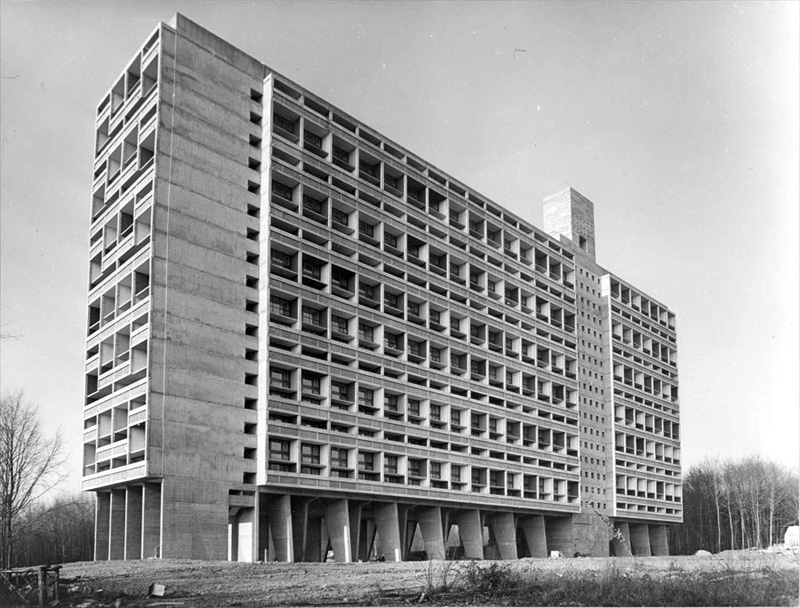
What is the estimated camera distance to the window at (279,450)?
44750mm

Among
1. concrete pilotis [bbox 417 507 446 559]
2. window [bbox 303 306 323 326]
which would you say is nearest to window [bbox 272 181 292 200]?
window [bbox 303 306 323 326]

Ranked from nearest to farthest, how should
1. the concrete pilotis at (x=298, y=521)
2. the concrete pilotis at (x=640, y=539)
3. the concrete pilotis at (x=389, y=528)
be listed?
the concrete pilotis at (x=298, y=521), the concrete pilotis at (x=389, y=528), the concrete pilotis at (x=640, y=539)

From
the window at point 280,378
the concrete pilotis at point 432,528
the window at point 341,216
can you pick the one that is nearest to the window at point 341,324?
the window at point 280,378

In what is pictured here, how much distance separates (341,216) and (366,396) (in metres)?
11.2

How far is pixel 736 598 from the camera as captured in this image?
803 inches

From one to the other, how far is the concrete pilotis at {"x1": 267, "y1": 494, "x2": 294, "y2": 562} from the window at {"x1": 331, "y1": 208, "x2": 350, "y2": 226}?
17.3 m

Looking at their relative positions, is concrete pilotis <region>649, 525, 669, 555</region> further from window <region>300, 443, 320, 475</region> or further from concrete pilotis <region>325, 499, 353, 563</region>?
window <region>300, 443, 320, 475</region>

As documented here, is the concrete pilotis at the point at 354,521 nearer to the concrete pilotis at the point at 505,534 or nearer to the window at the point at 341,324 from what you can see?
the window at the point at 341,324

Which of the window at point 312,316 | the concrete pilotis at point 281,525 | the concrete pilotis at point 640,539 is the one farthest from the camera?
the concrete pilotis at point 640,539

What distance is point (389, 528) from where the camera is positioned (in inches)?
2056

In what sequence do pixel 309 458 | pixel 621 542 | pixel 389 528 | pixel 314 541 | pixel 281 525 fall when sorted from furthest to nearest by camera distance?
pixel 621 542
pixel 314 541
pixel 389 528
pixel 309 458
pixel 281 525

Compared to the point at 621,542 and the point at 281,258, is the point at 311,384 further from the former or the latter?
the point at 621,542

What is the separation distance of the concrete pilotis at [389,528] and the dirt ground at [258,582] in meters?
15.7

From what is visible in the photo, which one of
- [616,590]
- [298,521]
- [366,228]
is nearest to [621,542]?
[298,521]
